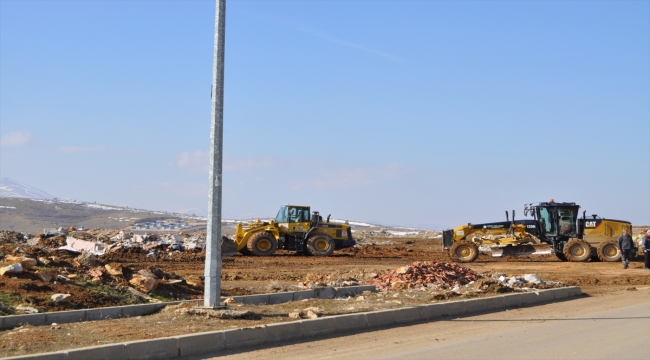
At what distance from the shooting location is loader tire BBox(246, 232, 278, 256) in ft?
99.4

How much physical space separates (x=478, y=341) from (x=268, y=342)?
3.03m

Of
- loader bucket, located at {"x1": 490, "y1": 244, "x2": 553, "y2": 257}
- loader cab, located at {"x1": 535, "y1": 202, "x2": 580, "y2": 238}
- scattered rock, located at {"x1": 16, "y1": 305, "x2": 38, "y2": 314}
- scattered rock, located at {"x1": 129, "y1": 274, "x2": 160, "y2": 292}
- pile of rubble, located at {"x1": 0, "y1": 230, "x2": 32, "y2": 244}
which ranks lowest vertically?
scattered rock, located at {"x1": 16, "y1": 305, "x2": 38, "y2": 314}

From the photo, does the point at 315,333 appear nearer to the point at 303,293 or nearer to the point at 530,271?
the point at 303,293

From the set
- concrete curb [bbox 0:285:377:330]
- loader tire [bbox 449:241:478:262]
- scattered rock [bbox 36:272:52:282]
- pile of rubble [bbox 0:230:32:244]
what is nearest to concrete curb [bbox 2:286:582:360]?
concrete curb [bbox 0:285:377:330]

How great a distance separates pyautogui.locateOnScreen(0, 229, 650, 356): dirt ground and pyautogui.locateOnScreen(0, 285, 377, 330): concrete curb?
0.48 metres

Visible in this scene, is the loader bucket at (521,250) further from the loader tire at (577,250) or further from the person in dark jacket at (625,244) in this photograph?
the person in dark jacket at (625,244)

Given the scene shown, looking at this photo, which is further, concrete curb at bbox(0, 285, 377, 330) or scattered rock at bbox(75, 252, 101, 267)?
scattered rock at bbox(75, 252, 101, 267)

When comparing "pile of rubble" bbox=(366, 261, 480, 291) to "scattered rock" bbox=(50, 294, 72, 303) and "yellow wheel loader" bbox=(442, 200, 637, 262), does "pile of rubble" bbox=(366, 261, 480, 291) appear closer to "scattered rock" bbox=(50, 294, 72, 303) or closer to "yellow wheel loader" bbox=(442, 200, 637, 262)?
"scattered rock" bbox=(50, 294, 72, 303)

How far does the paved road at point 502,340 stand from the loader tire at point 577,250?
49.3 feet

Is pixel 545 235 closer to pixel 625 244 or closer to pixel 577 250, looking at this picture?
pixel 577 250

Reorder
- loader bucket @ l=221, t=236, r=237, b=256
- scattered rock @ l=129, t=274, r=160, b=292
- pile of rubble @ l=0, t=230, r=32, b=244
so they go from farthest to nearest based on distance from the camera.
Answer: pile of rubble @ l=0, t=230, r=32, b=244
loader bucket @ l=221, t=236, r=237, b=256
scattered rock @ l=129, t=274, r=160, b=292

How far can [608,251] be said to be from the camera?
28734 mm

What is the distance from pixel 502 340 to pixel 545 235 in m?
20.1

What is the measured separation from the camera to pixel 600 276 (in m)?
22.8
